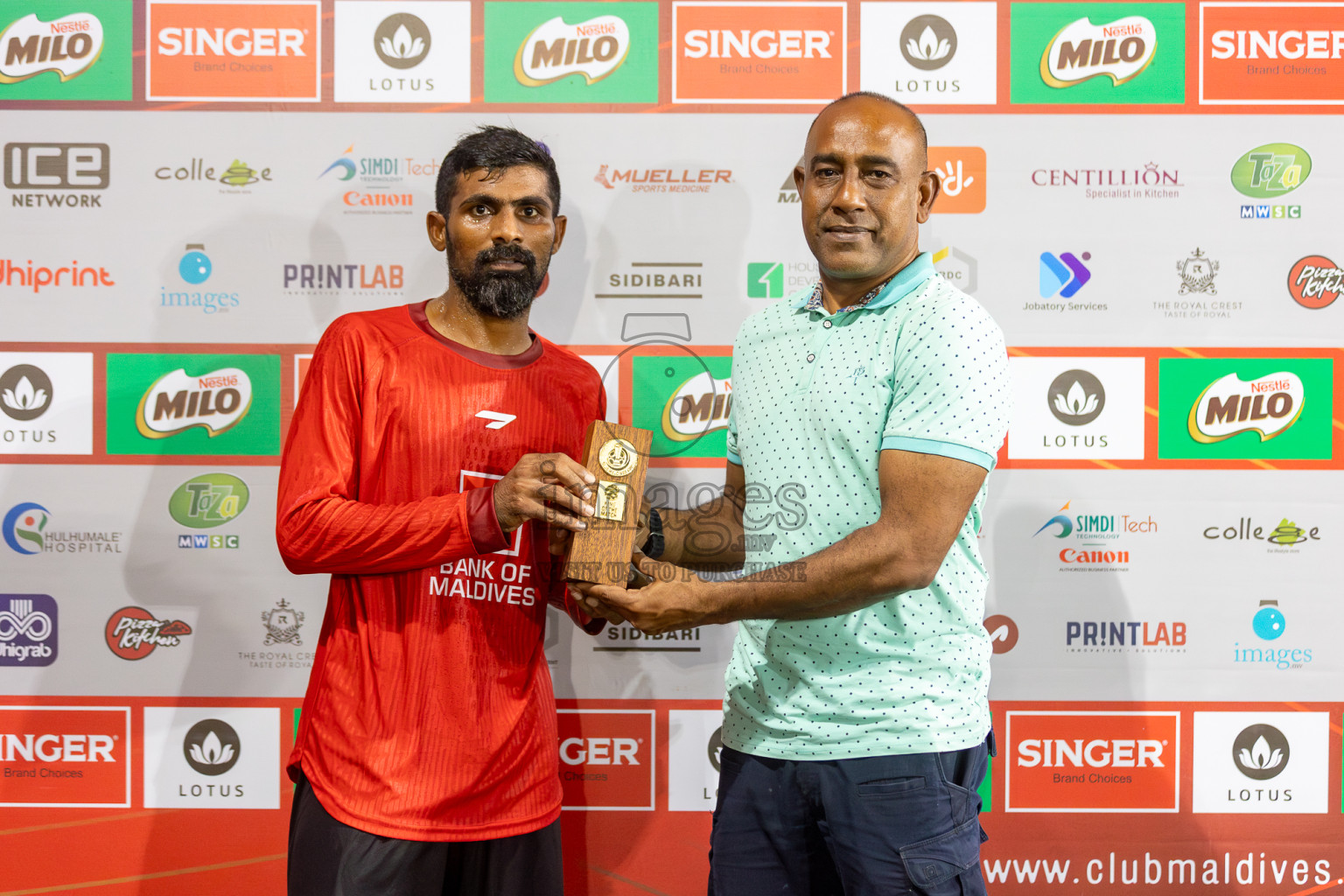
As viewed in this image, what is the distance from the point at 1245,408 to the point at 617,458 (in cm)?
188

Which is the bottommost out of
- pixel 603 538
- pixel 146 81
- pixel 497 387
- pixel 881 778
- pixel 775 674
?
pixel 881 778

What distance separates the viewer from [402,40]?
2.39m

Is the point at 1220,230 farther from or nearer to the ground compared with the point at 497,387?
farther from the ground

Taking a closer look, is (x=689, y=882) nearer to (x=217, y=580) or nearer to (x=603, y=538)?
(x=603, y=538)

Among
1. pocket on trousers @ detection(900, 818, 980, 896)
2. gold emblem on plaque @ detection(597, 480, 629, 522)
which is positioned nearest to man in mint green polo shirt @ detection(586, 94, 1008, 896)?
pocket on trousers @ detection(900, 818, 980, 896)

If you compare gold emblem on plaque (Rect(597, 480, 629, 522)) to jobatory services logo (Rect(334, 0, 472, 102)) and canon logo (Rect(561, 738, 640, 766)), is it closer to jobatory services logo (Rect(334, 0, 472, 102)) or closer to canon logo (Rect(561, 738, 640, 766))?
canon logo (Rect(561, 738, 640, 766))

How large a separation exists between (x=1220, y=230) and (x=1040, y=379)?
0.65 meters

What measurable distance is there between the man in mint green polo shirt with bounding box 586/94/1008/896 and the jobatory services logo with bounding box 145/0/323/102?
1.58 m

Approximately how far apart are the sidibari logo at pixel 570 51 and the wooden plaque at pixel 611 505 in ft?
4.11

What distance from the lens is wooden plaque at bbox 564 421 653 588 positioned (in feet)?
5.17

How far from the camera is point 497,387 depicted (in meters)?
1.78

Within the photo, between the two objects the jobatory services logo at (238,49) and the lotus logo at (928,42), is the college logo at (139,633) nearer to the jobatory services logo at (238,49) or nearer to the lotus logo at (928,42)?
the jobatory services logo at (238,49)

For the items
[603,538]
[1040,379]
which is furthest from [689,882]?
[1040,379]

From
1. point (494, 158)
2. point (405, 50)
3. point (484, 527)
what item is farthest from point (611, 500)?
point (405, 50)
